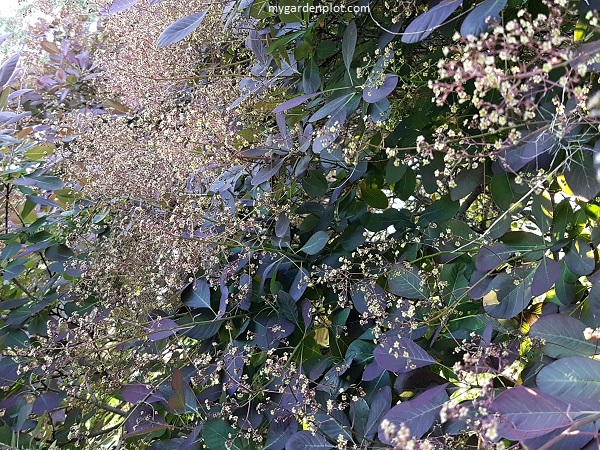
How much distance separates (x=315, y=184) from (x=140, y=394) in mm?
564

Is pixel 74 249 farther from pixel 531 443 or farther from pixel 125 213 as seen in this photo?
pixel 531 443

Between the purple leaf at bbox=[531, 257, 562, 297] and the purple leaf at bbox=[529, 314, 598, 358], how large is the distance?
0.21 feet

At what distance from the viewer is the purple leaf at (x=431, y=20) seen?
2.14 ft

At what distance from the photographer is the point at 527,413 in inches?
22.9

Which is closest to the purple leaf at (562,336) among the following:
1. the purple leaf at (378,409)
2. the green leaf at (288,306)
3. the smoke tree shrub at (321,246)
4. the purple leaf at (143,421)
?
the smoke tree shrub at (321,246)

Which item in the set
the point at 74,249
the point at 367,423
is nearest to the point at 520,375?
the point at 367,423

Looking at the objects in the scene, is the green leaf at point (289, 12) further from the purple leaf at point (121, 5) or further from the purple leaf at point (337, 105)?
the purple leaf at point (121, 5)

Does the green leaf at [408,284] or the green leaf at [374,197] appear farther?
the green leaf at [374,197]

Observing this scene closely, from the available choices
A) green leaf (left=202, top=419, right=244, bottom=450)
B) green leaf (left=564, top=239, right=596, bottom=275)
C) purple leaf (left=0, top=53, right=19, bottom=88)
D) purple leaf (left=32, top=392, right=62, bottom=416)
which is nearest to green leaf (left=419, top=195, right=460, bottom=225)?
green leaf (left=564, top=239, right=596, bottom=275)

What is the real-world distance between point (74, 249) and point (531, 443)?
3.95 feet

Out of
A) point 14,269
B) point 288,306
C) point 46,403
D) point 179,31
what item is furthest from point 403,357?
point 14,269

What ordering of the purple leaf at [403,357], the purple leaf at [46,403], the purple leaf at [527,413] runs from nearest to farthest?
A: the purple leaf at [527,413] < the purple leaf at [403,357] < the purple leaf at [46,403]

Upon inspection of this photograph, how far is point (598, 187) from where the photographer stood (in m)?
0.72

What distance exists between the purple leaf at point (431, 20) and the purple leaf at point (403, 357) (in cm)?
42
